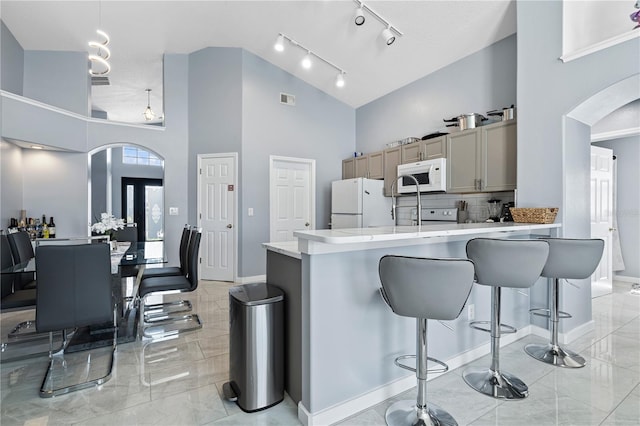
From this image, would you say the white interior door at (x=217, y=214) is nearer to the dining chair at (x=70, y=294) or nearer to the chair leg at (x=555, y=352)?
the dining chair at (x=70, y=294)

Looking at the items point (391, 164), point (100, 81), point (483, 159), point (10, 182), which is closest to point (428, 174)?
point (483, 159)

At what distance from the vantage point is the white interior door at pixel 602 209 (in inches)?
167

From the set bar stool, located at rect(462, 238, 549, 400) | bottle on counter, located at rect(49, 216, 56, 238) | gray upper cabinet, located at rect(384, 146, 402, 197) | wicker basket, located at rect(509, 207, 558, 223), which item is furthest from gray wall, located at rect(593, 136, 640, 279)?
bottle on counter, located at rect(49, 216, 56, 238)

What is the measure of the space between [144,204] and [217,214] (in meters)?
5.80

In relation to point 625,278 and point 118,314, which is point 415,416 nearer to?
point 118,314

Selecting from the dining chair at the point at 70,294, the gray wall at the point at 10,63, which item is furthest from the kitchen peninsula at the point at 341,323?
the gray wall at the point at 10,63

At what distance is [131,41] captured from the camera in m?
4.74

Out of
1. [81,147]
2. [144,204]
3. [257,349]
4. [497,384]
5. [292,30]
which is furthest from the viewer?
[144,204]

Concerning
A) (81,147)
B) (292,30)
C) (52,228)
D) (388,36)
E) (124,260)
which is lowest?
(124,260)

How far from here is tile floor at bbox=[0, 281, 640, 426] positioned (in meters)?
1.71

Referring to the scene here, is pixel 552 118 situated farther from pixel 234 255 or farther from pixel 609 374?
pixel 234 255

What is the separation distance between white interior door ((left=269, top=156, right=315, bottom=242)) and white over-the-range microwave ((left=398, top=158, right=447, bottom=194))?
1819mm

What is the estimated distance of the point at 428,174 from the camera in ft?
13.8

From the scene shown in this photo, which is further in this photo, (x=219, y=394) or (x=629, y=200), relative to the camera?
(x=629, y=200)
